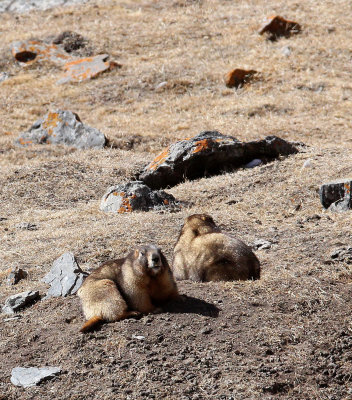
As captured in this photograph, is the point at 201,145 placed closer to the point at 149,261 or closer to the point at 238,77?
the point at 149,261

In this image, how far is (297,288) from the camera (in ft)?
20.4

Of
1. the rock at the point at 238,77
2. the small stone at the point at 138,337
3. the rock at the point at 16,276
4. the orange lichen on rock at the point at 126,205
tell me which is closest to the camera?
the small stone at the point at 138,337

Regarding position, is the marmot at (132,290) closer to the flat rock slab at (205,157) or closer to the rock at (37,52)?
the flat rock slab at (205,157)

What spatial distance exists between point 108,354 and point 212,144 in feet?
26.8

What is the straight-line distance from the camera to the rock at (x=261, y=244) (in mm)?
A: 8133

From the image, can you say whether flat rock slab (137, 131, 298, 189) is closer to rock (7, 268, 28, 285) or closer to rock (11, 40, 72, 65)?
rock (7, 268, 28, 285)

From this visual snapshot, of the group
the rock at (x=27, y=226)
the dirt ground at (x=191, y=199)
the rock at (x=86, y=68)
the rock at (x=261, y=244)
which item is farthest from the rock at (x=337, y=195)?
the rock at (x=86, y=68)

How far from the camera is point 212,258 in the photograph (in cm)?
691

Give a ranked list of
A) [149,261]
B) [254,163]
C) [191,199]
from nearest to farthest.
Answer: [149,261] → [191,199] → [254,163]

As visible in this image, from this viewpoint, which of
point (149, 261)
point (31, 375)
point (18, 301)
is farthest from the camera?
point (18, 301)

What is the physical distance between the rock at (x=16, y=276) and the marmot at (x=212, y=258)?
2.17 meters

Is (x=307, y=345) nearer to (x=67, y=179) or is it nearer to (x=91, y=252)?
(x=91, y=252)

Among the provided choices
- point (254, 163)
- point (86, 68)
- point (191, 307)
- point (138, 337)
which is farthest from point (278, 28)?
point (138, 337)

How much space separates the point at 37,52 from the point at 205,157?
1250 cm
